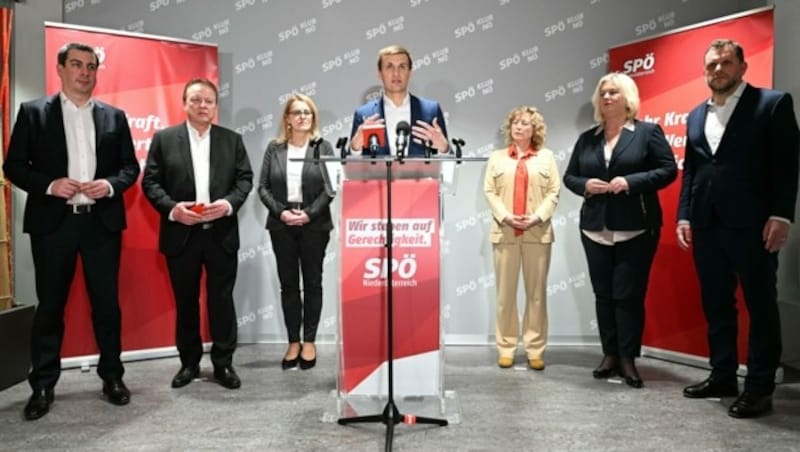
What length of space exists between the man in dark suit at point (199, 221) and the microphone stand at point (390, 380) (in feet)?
3.54

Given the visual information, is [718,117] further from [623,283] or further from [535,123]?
[535,123]

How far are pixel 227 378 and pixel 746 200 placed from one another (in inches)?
116

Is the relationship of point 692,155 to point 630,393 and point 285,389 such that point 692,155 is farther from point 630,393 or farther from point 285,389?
point 285,389

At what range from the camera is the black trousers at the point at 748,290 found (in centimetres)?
316

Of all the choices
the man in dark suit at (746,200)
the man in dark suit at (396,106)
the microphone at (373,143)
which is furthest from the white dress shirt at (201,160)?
the man in dark suit at (746,200)

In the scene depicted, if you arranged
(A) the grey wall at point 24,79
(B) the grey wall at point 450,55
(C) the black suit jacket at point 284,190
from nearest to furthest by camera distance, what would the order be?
(C) the black suit jacket at point 284,190
(A) the grey wall at point 24,79
(B) the grey wall at point 450,55

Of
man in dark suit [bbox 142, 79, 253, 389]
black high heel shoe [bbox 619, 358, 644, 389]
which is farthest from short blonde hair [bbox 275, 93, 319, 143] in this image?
black high heel shoe [bbox 619, 358, 644, 389]

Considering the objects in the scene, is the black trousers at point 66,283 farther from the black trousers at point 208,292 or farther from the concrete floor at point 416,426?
the black trousers at point 208,292

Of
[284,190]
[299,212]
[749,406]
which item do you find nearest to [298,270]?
[299,212]

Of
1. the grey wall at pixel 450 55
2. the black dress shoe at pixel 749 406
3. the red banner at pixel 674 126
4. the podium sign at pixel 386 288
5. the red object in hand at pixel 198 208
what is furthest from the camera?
the grey wall at pixel 450 55

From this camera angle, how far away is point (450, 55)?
192 inches

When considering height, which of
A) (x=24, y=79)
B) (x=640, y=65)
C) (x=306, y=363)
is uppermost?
(x=640, y=65)

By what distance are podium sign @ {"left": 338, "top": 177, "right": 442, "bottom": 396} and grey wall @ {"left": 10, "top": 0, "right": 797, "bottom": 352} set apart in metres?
1.94

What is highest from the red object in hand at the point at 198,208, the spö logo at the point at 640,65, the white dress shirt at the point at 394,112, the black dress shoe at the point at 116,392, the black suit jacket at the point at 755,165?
the spö logo at the point at 640,65
